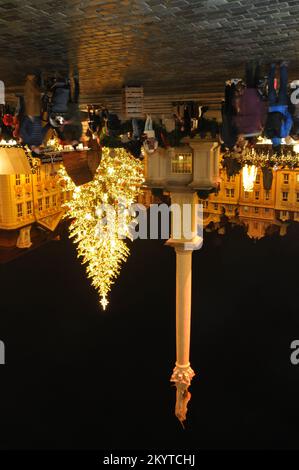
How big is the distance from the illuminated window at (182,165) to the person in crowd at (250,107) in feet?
14.1

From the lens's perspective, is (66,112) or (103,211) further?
(103,211)

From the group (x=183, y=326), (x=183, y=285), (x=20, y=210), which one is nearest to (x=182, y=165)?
(x=183, y=285)

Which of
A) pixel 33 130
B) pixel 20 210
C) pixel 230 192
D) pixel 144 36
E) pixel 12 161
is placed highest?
pixel 144 36

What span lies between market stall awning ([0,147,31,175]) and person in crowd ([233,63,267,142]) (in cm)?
171

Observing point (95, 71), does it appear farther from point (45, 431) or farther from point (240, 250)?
point (240, 250)

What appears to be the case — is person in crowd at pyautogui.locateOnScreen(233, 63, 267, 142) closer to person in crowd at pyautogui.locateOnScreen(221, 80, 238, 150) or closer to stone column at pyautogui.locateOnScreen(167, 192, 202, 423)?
person in crowd at pyautogui.locateOnScreen(221, 80, 238, 150)

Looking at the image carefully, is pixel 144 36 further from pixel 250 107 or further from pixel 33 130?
pixel 33 130

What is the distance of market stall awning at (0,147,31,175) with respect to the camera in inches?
126

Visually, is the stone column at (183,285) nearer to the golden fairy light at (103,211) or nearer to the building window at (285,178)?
the golden fairy light at (103,211)

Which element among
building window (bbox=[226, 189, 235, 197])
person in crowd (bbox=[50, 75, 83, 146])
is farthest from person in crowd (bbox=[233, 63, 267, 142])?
building window (bbox=[226, 189, 235, 197])

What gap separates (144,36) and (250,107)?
1100 millimetres

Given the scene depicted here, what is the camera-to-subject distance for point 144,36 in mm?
1992

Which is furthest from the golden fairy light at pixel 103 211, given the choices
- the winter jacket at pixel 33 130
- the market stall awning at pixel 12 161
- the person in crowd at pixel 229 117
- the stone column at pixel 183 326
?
the person in crowd at pixel 229 117

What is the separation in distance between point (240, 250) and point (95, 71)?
37.0 feet
